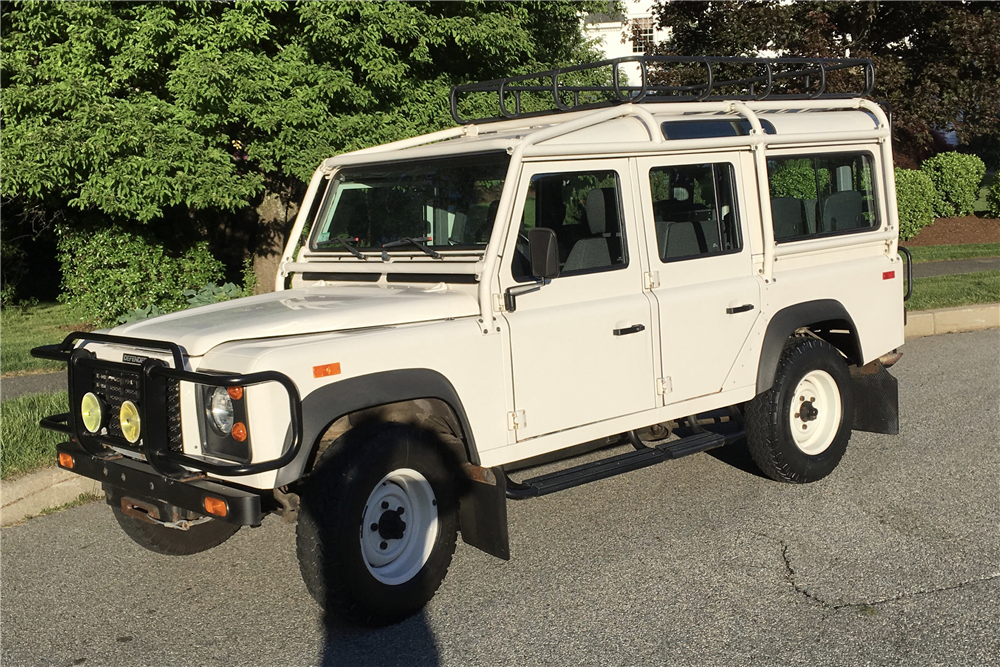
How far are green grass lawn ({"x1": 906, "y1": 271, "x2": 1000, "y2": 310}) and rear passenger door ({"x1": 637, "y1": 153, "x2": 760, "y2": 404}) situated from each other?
6.64 m

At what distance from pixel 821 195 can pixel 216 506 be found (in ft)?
14.1

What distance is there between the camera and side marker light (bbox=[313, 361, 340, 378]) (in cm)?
420

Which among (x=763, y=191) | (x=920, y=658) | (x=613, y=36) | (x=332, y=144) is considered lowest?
(x=920, y=658)

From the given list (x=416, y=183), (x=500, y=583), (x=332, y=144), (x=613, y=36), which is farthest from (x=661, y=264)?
(x=613, y=36)

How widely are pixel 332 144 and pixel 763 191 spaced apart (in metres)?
5.36

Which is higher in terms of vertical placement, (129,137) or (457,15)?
(457,15)

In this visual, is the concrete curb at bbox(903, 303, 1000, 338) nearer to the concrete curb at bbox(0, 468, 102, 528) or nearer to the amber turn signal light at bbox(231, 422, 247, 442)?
the concrete curb at bbox(0, 468, 102, 528)

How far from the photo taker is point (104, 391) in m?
4.61

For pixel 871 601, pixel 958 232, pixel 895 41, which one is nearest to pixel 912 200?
pixel 958 232

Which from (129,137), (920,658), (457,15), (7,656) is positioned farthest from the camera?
Answer: (457,15)

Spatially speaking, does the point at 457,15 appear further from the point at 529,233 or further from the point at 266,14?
the point at 529,233

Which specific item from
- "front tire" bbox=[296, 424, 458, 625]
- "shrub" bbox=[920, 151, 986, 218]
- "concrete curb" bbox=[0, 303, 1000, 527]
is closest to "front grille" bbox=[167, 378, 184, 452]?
"front tire" bbox=[296, 424, 458, 625]

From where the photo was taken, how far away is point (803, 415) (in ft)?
21.0

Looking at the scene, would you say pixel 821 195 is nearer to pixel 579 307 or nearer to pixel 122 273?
pixel 579 307
